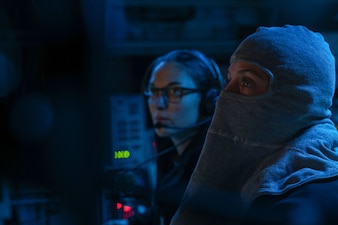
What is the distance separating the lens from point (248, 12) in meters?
1.98

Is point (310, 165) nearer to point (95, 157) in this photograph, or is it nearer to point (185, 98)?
point (95, 157)

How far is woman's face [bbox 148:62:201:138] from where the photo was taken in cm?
166

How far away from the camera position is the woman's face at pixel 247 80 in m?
0.98

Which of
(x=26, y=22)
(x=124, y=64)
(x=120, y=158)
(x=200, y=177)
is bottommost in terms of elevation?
(x=120, y=158)

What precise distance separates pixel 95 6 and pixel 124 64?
570mm

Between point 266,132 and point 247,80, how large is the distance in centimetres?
13

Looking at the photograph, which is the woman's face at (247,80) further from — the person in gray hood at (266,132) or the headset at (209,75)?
the headset at (209,75)

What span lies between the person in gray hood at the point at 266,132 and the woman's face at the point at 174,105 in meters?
0.65

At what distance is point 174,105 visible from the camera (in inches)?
66.6

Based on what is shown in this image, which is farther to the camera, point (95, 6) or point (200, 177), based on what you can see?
point (95, 6)

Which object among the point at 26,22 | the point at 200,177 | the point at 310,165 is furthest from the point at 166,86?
the point at 310,165

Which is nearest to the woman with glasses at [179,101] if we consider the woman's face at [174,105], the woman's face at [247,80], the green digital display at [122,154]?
the woman's face at [174,105]

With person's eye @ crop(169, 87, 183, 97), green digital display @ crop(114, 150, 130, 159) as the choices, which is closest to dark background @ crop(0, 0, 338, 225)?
green digital display @ crop(114, 150, 130, 159)

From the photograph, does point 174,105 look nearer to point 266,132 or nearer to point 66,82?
point 66,82
